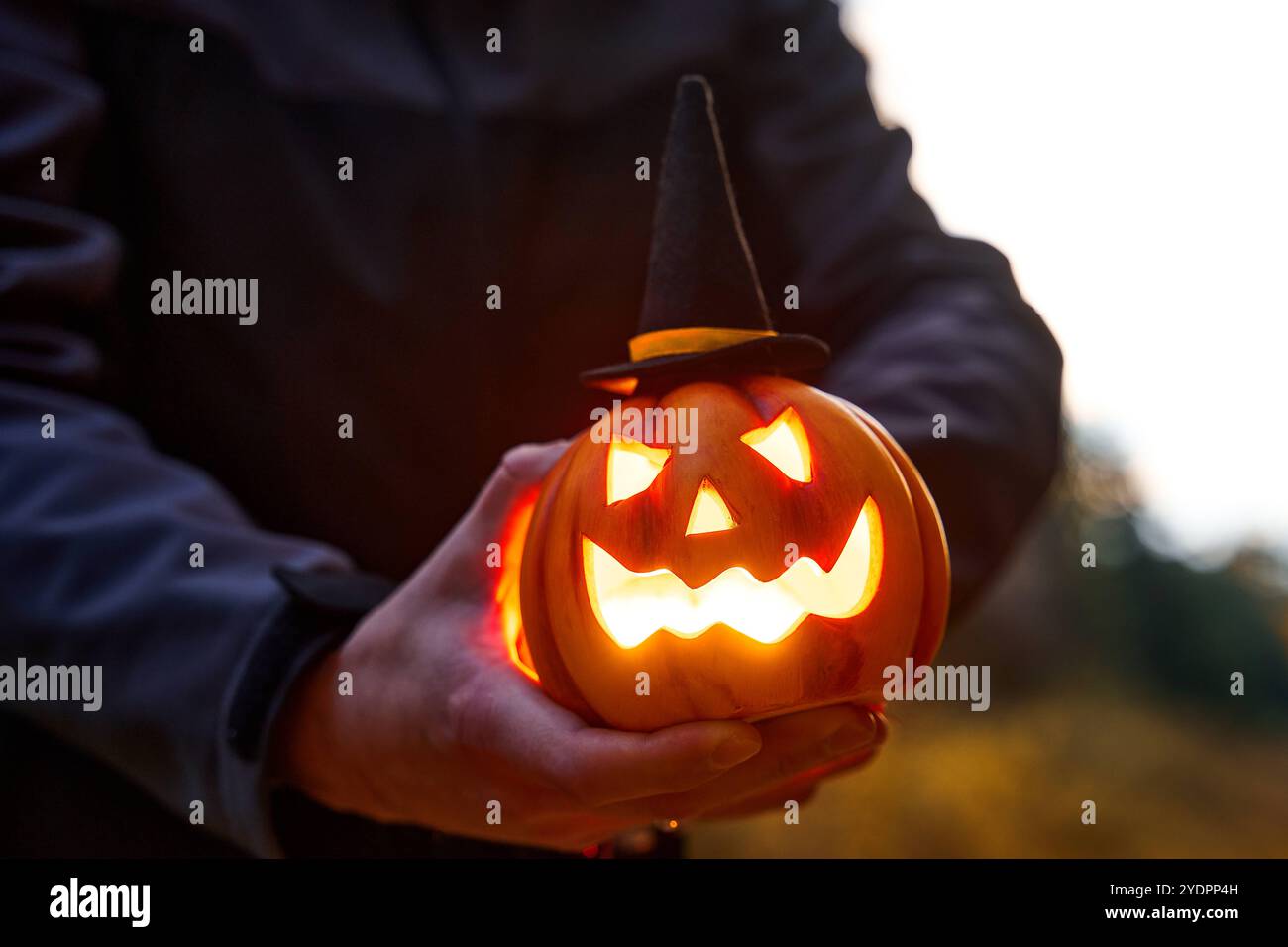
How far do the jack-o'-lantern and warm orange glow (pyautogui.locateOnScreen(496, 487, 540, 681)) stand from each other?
0.15 ft

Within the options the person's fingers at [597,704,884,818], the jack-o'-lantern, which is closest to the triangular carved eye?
the jack-o'-lantern

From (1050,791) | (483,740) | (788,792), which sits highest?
(483,740)

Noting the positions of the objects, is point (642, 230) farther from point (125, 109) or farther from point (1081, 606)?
point (1081, 606)

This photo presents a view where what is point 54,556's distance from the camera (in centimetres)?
133

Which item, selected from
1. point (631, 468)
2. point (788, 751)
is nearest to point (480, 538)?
point (631, 468)

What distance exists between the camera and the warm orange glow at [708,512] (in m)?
0.99

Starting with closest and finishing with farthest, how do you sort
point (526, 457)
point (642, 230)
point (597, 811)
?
1. point (597, 811)
2. point (526, 457)
3. point (642, 230)

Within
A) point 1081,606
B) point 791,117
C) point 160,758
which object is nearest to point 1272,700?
point 1081,606

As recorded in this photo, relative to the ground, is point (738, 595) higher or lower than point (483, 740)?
higher

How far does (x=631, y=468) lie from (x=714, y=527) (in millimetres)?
127

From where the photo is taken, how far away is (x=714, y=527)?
3.24 feet

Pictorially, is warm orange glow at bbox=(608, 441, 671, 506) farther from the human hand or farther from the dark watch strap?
the dark watch strap

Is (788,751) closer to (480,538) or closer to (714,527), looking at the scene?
(714,527)

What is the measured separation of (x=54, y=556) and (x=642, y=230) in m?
1.19
